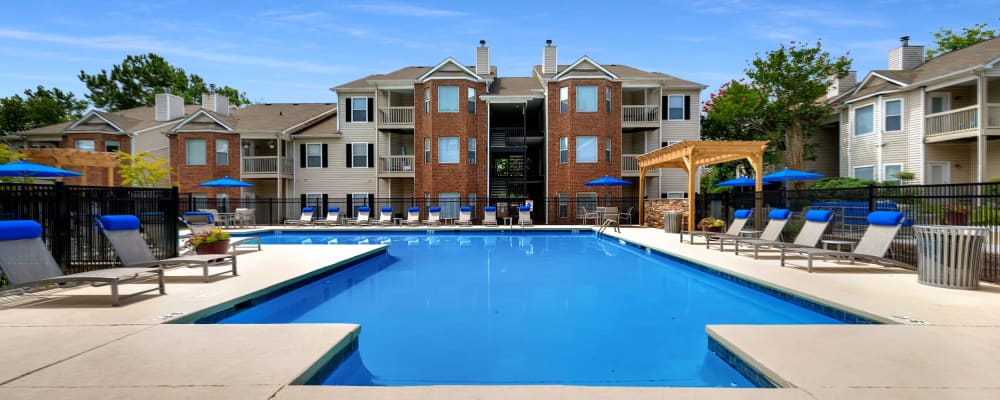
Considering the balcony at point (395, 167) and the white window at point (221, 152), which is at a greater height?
the white window at point (221, 152)

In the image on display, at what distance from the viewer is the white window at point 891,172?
68.4 ft

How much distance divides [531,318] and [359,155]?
23.4 meters

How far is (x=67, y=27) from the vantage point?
2148cm

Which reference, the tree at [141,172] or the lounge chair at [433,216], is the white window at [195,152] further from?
the lounge chair at [433,216]

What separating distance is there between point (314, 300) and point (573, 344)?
4172 millimetres

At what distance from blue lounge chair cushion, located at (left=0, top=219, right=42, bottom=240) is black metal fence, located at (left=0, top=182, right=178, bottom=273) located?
52.0 inches

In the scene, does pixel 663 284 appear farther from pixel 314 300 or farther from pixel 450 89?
pixel 450 89

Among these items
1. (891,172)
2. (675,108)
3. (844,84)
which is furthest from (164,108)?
(844,84)

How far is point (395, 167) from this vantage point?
2706cm

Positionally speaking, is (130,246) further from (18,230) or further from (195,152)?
(195,152)

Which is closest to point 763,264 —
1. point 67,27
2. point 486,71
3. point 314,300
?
point 314,300

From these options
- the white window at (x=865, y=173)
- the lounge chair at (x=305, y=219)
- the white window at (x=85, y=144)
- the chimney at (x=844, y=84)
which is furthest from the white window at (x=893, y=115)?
the white window at (x=85, y=144)

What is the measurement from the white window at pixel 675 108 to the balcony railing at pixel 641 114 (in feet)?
4.77

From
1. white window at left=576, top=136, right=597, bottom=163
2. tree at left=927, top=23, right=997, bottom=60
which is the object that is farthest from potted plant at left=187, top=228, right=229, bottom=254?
tree at left=927, top=23, right=997, bottom=60
